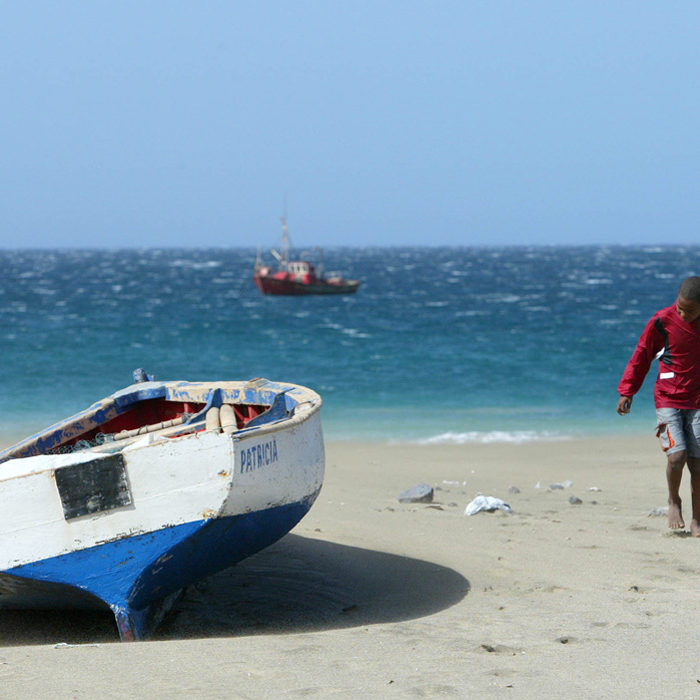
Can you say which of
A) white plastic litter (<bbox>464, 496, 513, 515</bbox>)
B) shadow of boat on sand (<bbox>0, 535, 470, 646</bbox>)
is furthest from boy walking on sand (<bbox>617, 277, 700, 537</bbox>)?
white plastic litter (<bbox>464, 496, 513, 515</bbox>)

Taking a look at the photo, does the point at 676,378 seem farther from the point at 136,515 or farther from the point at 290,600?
the point at 136,515

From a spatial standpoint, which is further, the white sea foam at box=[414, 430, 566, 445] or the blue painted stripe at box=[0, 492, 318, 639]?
the white sea foam at box=[414, 430, 566, 445]

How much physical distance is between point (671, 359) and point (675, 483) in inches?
34.1

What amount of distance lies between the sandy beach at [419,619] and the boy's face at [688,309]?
1.48 metres

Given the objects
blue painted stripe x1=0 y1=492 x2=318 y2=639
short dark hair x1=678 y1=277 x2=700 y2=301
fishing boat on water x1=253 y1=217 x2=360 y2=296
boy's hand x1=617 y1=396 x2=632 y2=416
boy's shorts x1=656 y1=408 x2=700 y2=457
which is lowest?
fishing boat on water x1=253 y1=217 x2=360 y2=296

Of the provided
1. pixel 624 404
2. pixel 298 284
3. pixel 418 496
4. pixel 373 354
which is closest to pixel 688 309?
pixel 624 404

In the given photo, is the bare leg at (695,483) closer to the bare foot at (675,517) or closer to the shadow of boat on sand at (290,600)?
the bare foot at (675,517)

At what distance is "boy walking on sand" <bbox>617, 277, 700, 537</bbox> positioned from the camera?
639cm

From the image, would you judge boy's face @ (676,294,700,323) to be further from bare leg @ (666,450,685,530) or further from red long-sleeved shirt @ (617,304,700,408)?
bare leg @ (666,450,685,530)

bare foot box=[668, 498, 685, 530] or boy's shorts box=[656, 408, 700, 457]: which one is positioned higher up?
boy's shorts box=[656, 408, 700, 457]

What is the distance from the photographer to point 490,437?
48.7 ft

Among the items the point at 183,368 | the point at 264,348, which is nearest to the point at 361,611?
the point at 183,368

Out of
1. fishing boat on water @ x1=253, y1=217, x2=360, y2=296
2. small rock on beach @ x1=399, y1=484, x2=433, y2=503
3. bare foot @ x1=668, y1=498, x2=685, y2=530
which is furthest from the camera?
fishing boat on water @ x1=253, y1=217, x2=360, y2=296

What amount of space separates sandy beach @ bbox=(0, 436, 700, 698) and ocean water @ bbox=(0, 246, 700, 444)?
7389mm
